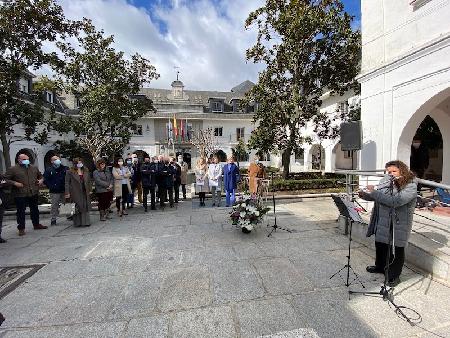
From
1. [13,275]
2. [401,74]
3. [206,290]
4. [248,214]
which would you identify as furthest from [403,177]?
[13,275]

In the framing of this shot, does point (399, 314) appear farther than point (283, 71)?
No

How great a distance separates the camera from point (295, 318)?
9.80 ft

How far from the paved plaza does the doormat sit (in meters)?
0.12

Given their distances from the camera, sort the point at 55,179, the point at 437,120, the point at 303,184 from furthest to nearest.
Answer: the point at 303,184, the point at 437,120, the point at 55,179

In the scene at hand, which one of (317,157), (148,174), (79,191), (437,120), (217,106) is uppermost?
(217,106)

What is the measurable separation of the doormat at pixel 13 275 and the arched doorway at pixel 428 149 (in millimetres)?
11588

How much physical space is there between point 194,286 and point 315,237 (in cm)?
312

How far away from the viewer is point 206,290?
11.9 ft

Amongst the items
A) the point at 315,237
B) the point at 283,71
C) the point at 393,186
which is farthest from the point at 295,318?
the point at 283,71

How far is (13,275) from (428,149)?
15468 millimetres

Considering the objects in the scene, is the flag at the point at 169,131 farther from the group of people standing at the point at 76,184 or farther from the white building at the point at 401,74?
the white building at the point at 401,74

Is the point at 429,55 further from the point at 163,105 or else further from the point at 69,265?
the point at 163,105

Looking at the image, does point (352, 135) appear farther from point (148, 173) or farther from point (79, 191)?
point (79, 191)

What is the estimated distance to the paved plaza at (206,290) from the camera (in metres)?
2.89
